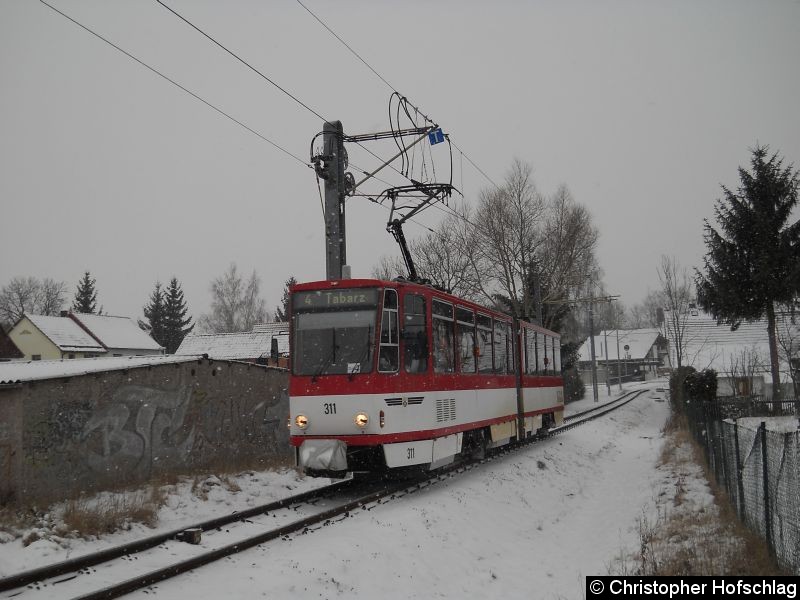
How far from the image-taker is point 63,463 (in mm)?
10531

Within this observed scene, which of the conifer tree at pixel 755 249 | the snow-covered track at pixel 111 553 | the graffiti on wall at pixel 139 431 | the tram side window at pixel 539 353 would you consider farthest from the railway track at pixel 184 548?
the conifer tree at pixel 755 249

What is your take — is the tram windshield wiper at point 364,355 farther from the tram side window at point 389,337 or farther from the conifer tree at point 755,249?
the conifer tree at point 755,249

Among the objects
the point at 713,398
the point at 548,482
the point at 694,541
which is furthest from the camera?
the point at 713,398

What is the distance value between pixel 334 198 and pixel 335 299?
5.50 metres

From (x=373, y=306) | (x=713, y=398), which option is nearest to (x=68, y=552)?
(x=373, y=306)

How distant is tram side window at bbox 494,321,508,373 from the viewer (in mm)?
15601

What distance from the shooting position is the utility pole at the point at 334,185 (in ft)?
51.7

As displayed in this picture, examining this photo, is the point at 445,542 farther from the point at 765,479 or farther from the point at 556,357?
the point at 556,357

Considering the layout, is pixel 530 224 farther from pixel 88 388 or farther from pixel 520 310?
pixel 88 388

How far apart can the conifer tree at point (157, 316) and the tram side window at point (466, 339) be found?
199 ft

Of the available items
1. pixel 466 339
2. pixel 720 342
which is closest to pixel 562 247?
pixel 720 342

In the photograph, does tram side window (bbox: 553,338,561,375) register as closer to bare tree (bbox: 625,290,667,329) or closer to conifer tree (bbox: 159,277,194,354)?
conifer tree (bbox: 159,277,194,354)

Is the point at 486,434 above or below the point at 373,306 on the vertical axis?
below

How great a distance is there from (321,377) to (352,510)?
6.85ft
